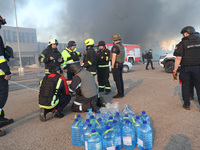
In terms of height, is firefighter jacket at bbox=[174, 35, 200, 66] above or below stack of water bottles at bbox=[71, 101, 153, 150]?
above

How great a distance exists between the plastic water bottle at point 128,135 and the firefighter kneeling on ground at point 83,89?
4.89 ft

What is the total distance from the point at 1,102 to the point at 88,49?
9.62 feet

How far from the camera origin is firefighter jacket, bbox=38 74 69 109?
3271 mm

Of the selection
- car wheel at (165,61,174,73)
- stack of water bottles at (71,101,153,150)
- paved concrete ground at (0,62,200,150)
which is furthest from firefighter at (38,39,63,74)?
car wheel at (165,61,174,73)

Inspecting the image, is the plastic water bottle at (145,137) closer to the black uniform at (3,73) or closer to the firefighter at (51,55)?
the black uniform at (3,73)

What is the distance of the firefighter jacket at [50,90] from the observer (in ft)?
10.7

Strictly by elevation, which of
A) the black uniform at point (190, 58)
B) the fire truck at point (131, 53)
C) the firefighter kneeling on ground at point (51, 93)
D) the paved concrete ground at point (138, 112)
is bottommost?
the paved concrete ground at point (138, 112)

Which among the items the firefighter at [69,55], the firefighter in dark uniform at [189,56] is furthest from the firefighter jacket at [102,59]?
the firefighter in dark uniform at [189,56]

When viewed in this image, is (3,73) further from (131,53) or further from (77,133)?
(131,53)

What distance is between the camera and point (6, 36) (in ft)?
169

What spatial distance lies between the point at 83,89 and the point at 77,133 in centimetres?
129

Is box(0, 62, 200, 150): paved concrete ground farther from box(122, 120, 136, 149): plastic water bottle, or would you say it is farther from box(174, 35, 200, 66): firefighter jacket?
box(174, 35, 200, 66): firefighter jacket

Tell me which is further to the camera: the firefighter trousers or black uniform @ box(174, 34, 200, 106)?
the firefighter trousers

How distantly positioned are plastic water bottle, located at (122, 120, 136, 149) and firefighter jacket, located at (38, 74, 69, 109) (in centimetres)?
184
